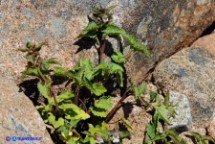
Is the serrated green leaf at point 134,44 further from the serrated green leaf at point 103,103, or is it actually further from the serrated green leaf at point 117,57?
the serrated green leaf at point 103,103

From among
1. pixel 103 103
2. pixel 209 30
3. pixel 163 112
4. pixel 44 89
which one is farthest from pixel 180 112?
pixel 209 30

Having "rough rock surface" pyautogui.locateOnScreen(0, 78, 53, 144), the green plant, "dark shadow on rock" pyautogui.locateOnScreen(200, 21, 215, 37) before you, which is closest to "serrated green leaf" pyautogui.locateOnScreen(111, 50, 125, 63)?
A: the green plant

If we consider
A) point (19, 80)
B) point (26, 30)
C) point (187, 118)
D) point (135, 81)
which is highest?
point (26, 30)

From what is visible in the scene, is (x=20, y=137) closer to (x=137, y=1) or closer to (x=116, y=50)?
(x=116, y=50)

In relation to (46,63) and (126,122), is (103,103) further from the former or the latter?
(46,63)

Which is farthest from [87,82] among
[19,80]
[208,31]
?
[208,31]

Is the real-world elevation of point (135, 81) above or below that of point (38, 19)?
below

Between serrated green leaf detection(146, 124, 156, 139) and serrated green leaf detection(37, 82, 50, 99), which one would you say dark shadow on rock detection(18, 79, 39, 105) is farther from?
serrated green leaf detection(146, 124, 156, 139)
